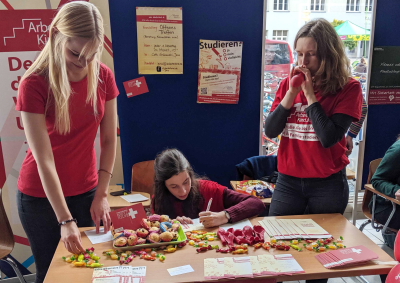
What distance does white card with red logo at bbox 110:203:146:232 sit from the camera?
149cm

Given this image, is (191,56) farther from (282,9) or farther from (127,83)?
(282,9)

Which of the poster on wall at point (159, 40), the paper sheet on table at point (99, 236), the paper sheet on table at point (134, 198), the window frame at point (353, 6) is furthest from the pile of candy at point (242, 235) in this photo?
the window frame at point (353, 6)

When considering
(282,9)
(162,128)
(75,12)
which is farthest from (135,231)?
(282,9)

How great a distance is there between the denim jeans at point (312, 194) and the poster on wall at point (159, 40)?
5.09 feet

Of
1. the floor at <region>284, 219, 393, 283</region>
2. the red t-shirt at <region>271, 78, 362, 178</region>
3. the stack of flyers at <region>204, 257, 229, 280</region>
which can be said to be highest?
→ the red t-shirt at <region>271, 78, 362, 178</region>

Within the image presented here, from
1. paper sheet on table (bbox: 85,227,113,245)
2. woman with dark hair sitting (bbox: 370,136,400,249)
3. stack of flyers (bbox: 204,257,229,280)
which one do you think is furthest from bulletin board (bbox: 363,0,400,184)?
paper sheet on table (bbox: 85,227,113,245)

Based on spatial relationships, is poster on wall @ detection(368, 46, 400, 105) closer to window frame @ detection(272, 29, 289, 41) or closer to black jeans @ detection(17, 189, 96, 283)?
window frame @ detection(272, 29, 289, 41)

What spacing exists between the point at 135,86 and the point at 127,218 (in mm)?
1585

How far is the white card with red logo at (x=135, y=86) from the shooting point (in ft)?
Answer: 9.41

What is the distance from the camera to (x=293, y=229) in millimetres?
1538

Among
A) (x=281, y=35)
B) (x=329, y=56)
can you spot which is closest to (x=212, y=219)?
(x=329, y=56)

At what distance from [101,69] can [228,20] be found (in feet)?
5.49

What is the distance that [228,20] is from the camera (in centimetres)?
291

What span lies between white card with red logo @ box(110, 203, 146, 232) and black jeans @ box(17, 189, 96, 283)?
7.2 inches
